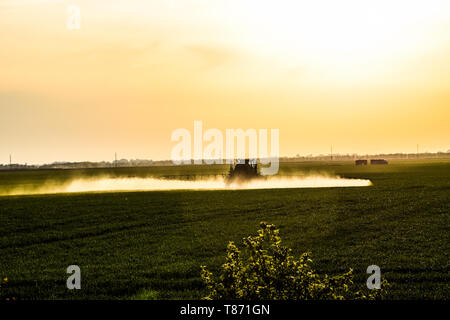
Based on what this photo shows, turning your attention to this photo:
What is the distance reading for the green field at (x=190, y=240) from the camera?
12.6 meters

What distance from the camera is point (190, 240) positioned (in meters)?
19.8

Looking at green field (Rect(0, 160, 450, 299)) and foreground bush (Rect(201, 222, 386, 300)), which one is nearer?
foreground bush (Rect(201, 222, 386, 300))

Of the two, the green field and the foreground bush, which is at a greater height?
the foreground bush

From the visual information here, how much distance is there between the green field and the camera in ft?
41.5

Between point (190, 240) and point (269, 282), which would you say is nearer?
point (269, 282)

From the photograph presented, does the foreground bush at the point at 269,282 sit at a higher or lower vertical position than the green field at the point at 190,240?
higher

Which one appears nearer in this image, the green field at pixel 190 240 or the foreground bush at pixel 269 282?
the foreground bush at pixel 269 282

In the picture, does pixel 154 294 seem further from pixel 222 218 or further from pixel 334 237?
pixel 222 218

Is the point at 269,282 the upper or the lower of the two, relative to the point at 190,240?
upper

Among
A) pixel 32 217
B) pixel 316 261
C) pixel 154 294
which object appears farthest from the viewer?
pixel 32 217
